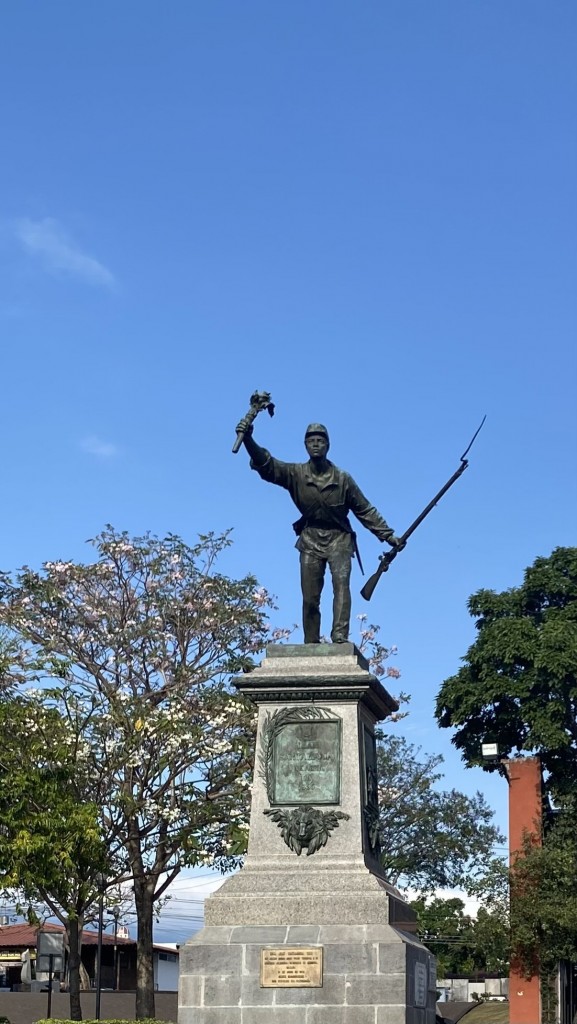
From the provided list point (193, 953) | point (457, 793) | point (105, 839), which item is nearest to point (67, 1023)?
point (105, 839)

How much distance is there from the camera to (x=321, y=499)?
1508 cm

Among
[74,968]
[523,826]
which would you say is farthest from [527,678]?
[74,968]

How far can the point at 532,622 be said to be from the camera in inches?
1747

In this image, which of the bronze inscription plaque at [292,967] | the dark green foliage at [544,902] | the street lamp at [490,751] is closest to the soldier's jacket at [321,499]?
the bronze inscription plaque at [292,967]

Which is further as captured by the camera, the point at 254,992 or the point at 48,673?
the point at 48,673

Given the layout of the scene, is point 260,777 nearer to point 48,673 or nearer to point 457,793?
point 48,673

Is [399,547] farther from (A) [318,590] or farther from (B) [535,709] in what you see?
(B) [535,709]

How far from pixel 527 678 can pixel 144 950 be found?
663 inches

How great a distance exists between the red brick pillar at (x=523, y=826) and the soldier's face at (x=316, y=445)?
2597 cm

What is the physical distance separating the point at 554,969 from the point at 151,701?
15771 millimetres

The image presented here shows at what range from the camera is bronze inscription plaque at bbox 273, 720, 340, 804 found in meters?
13.7

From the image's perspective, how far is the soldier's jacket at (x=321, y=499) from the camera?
15086 mm

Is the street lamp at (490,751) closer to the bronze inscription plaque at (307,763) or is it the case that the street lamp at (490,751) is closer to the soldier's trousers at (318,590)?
the soldier's trousers at (318,590)

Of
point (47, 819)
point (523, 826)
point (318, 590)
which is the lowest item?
point (47, 819)
